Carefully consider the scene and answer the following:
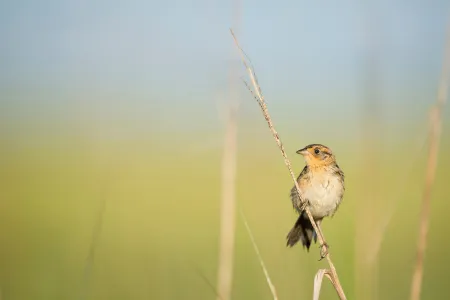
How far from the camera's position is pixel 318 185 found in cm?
377

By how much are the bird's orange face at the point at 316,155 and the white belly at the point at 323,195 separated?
0.11 m

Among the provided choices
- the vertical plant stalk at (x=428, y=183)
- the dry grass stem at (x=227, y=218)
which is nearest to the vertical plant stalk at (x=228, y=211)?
the dry grass stem at (x=227, y=218)

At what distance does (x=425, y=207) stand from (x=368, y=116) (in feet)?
2.75

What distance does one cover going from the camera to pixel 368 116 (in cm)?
322

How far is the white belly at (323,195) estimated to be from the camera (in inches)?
146

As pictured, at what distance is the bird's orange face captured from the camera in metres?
3.85

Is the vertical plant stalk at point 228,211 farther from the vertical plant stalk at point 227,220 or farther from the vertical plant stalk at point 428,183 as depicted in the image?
the vertical plant stalk at point 428,183

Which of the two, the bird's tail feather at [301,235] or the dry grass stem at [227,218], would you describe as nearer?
the dry grass stem at [227,218]

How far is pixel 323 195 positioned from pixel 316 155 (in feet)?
0.88

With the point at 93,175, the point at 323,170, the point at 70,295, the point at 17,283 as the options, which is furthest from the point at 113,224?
the point at 323,170

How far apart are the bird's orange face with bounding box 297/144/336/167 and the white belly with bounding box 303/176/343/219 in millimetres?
112

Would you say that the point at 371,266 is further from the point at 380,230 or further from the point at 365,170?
the point at 365,170

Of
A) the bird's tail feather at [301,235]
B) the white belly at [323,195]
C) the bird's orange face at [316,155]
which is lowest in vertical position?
the bird's tail feather at [301,235]

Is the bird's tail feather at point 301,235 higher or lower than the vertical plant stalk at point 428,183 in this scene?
lower
